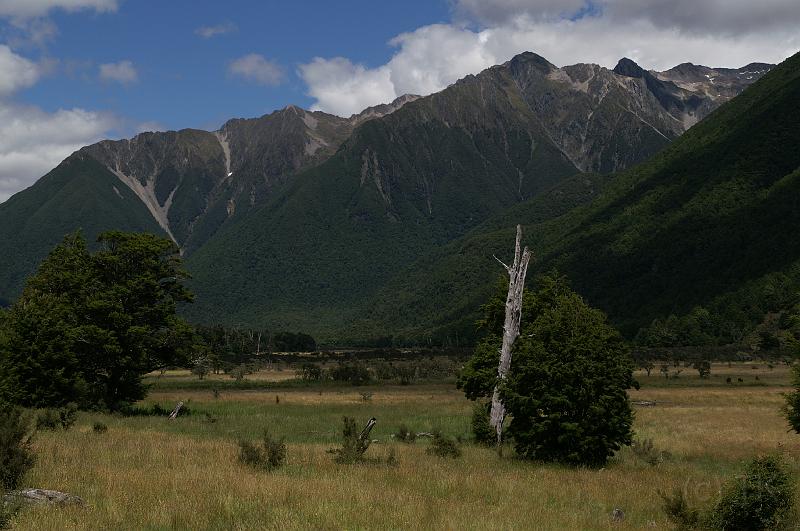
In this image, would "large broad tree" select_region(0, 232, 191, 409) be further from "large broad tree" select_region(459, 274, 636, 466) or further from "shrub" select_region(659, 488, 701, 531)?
"shrub" select_region(659, 488, 701, 531)

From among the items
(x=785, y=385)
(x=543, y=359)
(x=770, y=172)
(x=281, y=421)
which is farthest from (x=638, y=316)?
(x=543, y=359)

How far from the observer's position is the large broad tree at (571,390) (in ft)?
62.7

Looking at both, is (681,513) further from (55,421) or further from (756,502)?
(55,421)

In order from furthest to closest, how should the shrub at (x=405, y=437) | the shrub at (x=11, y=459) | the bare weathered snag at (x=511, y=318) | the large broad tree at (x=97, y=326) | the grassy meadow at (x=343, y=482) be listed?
the large broad tree at (x=97, y=326)
the shrub at (x=405, y=437)
the bare weathered snag at (x=511, y=318)
the shrub at (x=11, y=459)
the grassy meadow at (x=343, y=482)

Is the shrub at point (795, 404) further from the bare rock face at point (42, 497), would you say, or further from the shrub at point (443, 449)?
the bare rock face at point (42, 497)

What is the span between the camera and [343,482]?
46.4ft

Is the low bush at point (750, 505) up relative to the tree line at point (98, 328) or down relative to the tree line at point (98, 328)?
down

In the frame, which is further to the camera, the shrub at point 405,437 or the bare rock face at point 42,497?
the shrub at point 405,437

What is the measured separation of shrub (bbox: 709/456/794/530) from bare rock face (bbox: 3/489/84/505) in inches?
433

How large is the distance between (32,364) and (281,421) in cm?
1308

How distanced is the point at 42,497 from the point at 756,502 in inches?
476

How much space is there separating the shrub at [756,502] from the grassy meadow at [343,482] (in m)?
1.18

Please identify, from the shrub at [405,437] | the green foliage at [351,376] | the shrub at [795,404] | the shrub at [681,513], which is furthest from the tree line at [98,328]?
the green foliage at [351,376]

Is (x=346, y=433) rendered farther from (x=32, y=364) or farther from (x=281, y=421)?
(x=32, y=364)
